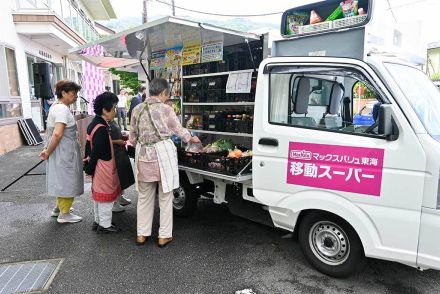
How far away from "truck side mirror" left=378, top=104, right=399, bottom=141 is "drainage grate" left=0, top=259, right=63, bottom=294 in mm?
3244

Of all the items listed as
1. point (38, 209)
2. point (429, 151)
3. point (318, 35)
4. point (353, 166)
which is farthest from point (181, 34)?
point (38, 209)

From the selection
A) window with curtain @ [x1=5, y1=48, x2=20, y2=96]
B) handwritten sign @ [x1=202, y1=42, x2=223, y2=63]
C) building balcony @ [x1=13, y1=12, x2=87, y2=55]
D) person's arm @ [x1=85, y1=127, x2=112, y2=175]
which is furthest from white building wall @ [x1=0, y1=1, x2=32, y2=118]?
handwritten sign @ [x1=202, y1=42, x2=223, y2=63]

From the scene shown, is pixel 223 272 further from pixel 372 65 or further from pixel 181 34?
pixel 181 34

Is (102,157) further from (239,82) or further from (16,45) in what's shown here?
(16,45)

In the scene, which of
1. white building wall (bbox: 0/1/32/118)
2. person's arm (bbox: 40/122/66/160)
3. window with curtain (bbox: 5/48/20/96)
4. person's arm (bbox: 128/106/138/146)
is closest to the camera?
person's arm (bbox: 128/106/138/146)

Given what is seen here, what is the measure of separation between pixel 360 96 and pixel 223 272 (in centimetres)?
228

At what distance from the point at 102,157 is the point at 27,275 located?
1468 mm

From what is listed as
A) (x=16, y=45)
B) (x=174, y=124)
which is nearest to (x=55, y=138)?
(x=174, y=124)

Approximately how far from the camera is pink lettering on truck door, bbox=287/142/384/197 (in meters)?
2.81

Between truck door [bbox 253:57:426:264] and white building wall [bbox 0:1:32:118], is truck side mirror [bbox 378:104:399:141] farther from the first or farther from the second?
white building wall [bbox 0:1:32:118]

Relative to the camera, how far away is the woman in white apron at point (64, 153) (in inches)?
175

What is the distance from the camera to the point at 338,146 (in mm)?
2953

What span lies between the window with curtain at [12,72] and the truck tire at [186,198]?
7.96 metres

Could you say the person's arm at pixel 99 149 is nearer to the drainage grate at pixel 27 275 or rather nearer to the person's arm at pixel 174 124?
the person's arm at pixel 174 124
